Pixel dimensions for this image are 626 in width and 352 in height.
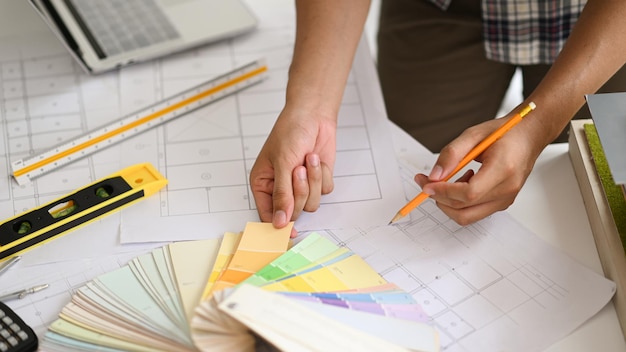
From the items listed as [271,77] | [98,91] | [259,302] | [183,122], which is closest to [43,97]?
[98,91]

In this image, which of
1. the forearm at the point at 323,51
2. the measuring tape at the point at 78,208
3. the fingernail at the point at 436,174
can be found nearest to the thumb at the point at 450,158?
the fingernail at the point at 436,174

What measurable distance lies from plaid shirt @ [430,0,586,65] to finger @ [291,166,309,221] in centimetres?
57

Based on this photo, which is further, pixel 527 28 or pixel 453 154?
pixel 527 28

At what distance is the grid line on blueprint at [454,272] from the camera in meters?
0.89

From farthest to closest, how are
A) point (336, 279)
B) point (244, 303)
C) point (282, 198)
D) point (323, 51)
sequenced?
point (323, 51) → point (282, 198) → point (336, 279) → point (244, 303)

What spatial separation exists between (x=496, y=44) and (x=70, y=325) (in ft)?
2.99

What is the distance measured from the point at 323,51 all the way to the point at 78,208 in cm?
43

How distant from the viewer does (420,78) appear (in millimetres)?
1532

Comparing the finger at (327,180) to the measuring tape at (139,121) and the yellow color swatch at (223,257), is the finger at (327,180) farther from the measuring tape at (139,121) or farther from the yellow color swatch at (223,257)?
the measuring tape at (139,121)

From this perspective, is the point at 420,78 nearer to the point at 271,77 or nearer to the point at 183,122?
the point at 271,77

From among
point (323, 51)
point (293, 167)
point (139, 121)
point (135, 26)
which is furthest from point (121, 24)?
point (293, 167)

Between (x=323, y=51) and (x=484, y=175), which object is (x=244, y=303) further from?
(x=323, y=51)

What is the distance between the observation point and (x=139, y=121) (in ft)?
3.84

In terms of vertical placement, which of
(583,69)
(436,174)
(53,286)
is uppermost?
(583,69)
